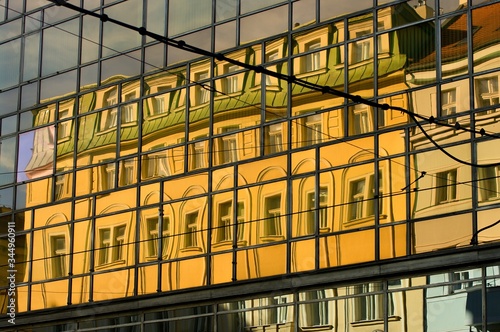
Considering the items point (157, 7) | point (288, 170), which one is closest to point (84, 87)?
point (157, 7)

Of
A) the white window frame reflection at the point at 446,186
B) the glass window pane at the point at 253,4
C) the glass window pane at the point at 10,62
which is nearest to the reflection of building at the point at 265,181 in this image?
the white window frame reflection at the point at 446,186

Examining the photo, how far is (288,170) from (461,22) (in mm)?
5567

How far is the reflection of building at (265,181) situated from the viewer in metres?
25.2

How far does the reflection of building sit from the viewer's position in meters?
25.2

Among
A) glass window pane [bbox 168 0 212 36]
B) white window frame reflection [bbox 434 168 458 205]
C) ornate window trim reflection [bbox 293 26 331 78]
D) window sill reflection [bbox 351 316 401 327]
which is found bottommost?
window sill reflection [bbox 351 316 401 327]

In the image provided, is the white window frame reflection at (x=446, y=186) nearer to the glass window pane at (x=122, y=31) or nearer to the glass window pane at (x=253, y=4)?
the glass window pane at (x=253, y=4)

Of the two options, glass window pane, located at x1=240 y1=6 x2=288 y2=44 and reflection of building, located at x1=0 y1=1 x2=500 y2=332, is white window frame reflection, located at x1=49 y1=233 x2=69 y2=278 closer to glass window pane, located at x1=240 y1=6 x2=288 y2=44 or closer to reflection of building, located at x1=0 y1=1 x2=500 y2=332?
reflection of building, located at x1=0 y1=1 x2=500 y2=332

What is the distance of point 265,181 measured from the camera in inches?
1126

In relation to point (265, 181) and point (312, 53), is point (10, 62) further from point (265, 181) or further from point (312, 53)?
point (312, 53)

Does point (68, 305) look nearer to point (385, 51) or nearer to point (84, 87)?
point (84, 87)

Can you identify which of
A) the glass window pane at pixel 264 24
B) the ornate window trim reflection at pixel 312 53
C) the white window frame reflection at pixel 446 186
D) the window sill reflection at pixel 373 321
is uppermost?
the glass window pane at pixel 264 24

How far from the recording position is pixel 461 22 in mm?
25703

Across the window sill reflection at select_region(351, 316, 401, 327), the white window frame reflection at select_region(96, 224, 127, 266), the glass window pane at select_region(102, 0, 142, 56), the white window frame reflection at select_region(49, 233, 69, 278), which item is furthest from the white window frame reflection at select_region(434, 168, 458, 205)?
the white window frame reflection at select_region(49, 233, 69, 278)

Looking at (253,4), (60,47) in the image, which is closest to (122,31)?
(60,47)
